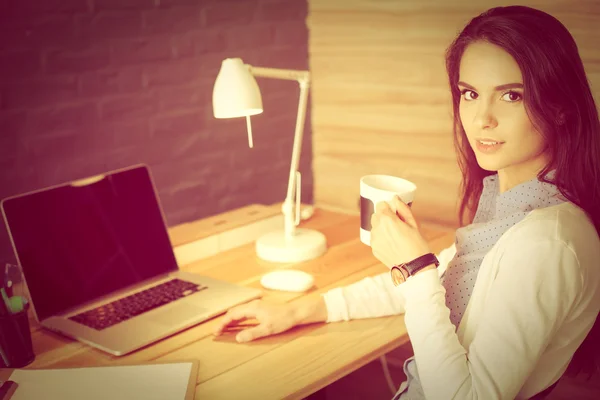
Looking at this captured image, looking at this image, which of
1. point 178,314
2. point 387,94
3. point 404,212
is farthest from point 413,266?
point 387,94

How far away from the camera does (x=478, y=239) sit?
3.96 ft

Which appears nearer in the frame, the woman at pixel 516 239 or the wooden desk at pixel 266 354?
the woman at pixel 516 239

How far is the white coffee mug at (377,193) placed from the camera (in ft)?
4.21

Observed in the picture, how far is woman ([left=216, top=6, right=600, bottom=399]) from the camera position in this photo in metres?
1.00

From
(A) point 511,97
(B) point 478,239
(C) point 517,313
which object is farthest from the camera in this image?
(B) point 478,239

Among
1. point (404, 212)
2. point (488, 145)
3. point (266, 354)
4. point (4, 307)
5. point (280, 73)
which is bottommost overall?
point (266, 354)

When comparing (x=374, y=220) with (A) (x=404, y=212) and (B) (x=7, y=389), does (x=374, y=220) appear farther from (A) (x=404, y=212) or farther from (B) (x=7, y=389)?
(B) (x=7, y=389)

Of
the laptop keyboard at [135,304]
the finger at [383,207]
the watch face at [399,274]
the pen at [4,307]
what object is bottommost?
the laptop keyboard at [135,304]

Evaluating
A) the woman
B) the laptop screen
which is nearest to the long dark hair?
the woman

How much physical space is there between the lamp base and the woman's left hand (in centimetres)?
43

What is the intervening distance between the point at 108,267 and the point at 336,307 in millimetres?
512

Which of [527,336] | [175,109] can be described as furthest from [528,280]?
[175,109]

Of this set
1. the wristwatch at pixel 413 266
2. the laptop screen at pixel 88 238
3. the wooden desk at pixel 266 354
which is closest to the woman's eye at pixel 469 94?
the wristwatch at pixel 413 266

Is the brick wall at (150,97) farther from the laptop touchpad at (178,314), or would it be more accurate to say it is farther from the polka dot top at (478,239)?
the polka dot top at (478,239)
